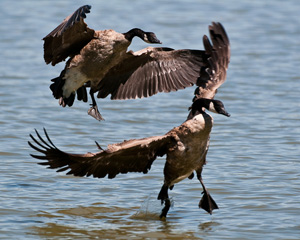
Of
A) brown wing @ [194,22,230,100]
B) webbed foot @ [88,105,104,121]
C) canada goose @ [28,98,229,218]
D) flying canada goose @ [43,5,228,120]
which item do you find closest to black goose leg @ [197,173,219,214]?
canada goose @ [28,98,229,218]

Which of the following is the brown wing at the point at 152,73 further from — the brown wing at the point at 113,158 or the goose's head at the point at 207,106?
the brown wing at the point at 113,158

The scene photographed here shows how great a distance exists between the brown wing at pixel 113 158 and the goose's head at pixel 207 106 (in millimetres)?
457

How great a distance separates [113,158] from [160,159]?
2.57m

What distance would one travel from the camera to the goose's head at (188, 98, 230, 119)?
26.3ft

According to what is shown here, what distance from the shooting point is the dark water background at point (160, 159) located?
812 cm

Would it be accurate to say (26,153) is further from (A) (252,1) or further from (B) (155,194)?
(A) (252,1)

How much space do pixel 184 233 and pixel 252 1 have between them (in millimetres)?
17136

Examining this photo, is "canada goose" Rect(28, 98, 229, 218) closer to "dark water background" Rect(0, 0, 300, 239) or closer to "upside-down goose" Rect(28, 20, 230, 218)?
"upside-down goose" Rect(28, 20, 230, 218)

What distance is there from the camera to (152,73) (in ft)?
33.3

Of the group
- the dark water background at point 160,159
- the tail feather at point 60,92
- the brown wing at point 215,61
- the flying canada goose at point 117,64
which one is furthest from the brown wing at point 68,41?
the brown wing at point 215,61

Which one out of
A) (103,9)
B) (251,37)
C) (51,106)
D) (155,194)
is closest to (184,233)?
(155,194)

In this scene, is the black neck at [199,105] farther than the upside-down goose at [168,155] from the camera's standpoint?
Yes

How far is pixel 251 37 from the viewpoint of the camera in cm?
1908

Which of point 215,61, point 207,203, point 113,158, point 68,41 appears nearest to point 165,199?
point 207,203
